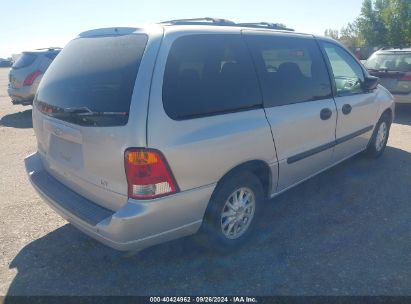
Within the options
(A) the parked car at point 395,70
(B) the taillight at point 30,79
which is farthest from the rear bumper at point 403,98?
(B) the taillight at point 30,79

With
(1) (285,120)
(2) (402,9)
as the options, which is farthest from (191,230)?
(2) (402,9)

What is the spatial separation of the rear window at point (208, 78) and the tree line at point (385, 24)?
125 feet

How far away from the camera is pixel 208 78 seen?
8.59 ft

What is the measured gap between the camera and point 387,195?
4.13 m

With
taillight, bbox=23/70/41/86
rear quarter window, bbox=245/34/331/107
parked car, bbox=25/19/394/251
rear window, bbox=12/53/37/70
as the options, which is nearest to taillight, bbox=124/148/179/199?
parked car, bbox=25/19/394/251

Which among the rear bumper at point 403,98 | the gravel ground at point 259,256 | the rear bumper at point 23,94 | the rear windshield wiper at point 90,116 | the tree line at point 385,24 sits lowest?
the gravel ground at point 259,256

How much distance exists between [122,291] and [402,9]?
41.8 m

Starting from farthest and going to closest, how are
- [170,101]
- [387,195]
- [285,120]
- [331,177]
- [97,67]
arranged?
[331,177]
[387,195]
[285,120]
[97,67]
[170,101]

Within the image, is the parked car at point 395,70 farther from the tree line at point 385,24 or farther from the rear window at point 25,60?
the tree line at point 385,24

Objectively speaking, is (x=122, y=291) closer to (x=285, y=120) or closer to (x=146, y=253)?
(x=146, y=253)

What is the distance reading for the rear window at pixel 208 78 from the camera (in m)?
2.36

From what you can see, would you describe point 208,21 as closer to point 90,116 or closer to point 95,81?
point 95,81

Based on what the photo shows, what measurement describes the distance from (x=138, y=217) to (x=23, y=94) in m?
8.04

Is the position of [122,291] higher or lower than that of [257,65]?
lower
